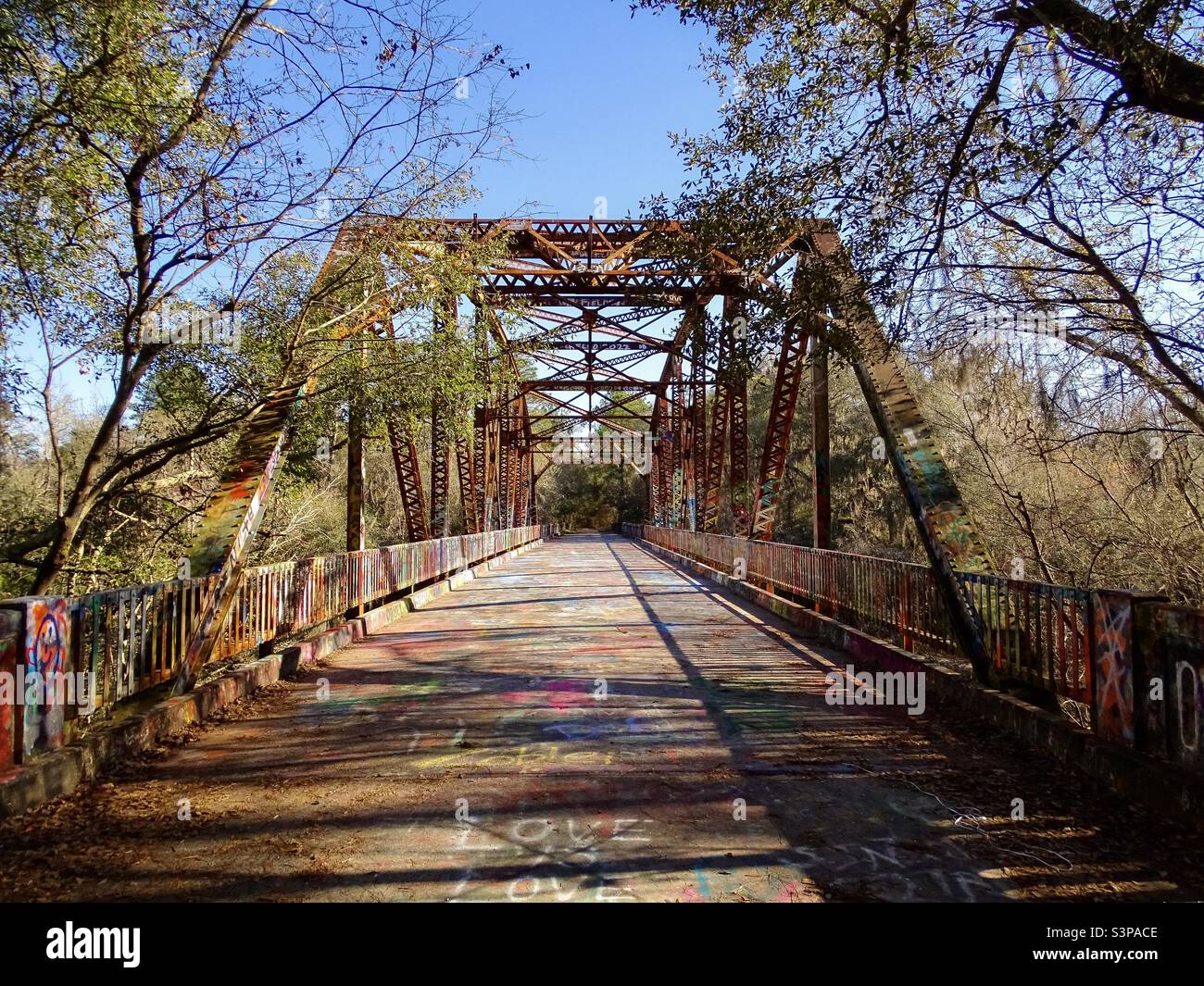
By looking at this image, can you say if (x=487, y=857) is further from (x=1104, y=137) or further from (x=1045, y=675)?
(x=1104, y=137)

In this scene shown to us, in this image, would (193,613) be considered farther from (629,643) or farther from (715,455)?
(715,455)

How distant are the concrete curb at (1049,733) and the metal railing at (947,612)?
0.23 meters

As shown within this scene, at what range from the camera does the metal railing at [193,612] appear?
5.00m

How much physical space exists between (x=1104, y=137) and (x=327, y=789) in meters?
7.47

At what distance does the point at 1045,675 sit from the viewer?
541cm

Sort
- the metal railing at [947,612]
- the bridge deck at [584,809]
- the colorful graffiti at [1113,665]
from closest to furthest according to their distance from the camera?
the bridge deck at [584,809] → the colorful graffiti at [1113,665] → the metal railing at [947,612]

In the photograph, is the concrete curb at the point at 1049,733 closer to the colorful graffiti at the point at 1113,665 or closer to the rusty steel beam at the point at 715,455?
the colorful graffiti at the point at 1113,665

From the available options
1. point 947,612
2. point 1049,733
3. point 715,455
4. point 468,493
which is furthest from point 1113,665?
point 468,493

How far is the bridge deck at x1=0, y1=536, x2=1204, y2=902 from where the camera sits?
3195mm

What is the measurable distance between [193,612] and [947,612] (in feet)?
22.0

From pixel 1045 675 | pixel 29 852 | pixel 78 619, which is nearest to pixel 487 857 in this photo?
pixel 29 852

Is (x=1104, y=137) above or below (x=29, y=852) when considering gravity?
above

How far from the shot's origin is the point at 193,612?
6.27 m

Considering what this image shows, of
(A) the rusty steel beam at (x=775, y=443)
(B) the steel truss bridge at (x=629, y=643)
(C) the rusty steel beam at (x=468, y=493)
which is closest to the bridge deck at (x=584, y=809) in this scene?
(B) the steel truss bridge at (x=629, y=643)
